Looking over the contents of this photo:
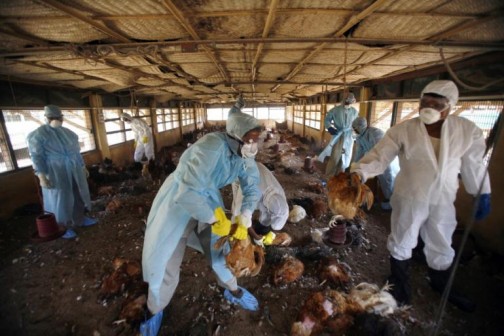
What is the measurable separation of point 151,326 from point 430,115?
3.48 meters

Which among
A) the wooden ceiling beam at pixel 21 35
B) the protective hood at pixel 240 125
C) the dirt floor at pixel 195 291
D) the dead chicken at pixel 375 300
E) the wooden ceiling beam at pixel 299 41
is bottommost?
the dirt floor at pixel 195 291

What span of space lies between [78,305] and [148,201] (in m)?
3.10

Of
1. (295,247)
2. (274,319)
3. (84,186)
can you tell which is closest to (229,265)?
(274,319)

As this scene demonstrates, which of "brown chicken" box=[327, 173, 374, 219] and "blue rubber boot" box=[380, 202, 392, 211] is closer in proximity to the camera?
"brown chicken" box=[327, 173, 374, 219]

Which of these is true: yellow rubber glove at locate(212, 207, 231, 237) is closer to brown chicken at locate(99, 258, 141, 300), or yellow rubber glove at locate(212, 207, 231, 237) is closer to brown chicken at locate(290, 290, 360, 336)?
brown chicken at locate(290, 290, 360, 336)

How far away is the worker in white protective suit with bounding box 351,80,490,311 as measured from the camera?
206cm

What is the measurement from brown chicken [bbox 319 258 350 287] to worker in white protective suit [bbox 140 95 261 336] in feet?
4.48

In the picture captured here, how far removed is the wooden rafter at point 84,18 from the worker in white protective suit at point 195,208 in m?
1.46

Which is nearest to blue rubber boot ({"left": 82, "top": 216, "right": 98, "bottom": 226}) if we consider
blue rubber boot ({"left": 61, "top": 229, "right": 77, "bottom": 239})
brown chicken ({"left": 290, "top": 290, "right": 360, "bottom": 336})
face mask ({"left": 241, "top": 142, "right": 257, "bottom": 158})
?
blue rubber boot ({"left": 61, "top": 229, "right": 77, "bottom": 239})

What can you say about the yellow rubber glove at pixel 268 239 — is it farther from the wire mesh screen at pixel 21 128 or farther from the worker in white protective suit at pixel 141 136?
the wire mesh screen at pixel 21 128

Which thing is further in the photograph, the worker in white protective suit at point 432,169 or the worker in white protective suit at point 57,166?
the worker in white protective suit at point 57,166

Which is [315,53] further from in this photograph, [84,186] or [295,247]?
[84,186]

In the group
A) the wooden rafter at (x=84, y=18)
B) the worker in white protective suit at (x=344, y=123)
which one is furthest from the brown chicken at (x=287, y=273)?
the wooden rafter at (x=84, y=18)

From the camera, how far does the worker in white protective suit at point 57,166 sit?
351 cm
